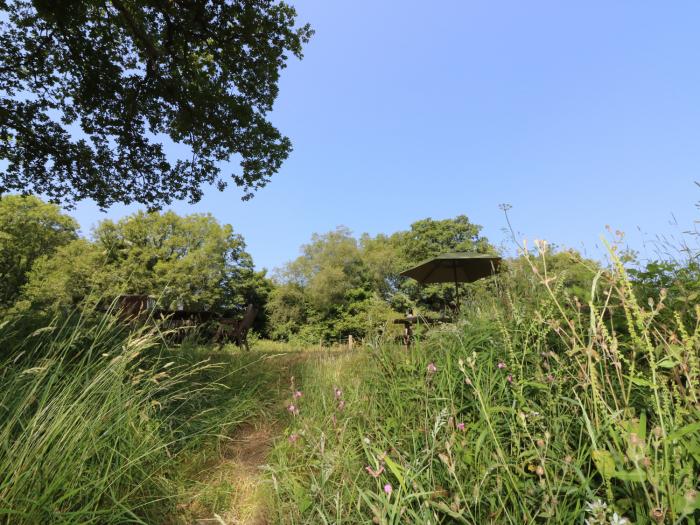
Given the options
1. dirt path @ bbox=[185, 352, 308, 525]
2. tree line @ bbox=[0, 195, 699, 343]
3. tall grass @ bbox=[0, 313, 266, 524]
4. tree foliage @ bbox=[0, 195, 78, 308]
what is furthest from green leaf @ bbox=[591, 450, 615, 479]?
tree foliage @ bbox=[0, 195, 78, 308]

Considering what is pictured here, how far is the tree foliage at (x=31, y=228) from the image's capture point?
89.0 ft

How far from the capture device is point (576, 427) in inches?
68.8

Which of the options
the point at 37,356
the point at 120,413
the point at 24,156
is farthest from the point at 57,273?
the point at 120,413

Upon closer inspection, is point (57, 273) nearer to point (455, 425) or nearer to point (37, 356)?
point (37, 356)

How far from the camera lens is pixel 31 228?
94.8 feet

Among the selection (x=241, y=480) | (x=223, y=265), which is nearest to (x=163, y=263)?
(x=223, y=265)

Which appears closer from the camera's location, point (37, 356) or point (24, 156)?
point (37, 356)

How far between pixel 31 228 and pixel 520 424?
38.0 metres

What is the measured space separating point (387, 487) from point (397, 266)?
3023 cm

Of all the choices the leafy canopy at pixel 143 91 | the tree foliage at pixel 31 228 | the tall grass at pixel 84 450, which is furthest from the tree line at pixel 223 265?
the tall grass at pixel 84 450

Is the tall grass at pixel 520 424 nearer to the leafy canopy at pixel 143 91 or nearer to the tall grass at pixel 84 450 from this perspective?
the tall grass at pixel 84 450

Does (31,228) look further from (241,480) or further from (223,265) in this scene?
(241,480)

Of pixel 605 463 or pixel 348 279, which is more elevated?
pixel 348 279

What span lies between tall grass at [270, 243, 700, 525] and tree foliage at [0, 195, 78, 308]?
31443mm
